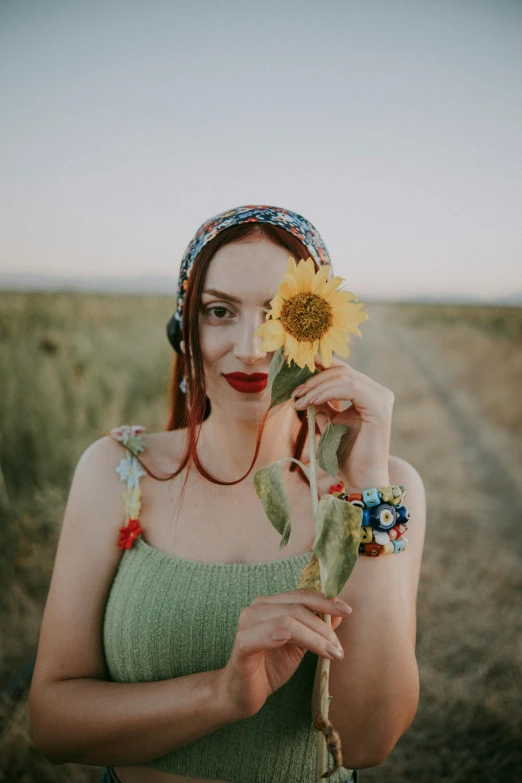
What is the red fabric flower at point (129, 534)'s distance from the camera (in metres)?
1.83

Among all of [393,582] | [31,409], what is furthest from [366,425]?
[31,409]

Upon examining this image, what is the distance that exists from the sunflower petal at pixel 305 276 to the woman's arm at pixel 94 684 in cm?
97

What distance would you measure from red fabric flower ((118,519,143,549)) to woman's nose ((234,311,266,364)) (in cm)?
66

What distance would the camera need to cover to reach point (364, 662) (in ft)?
5.12

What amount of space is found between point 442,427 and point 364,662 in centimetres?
982

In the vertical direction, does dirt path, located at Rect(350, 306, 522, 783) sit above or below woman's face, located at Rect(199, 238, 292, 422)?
below

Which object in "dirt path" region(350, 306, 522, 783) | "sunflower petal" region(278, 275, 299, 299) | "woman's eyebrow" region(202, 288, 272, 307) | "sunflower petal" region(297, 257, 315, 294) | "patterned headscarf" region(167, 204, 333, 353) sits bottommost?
"dirt path" region(350, 306, 522, 783)

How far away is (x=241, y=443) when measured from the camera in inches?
79.7

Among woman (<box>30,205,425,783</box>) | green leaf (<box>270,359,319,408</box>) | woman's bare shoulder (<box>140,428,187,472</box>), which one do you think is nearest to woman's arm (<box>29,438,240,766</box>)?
woman (<box>30,205,425,783</box>)

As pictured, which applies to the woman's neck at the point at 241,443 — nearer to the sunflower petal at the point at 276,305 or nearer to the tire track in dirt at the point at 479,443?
the sunflower petal at the point at 276,305

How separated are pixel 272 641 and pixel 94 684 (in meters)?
0.79

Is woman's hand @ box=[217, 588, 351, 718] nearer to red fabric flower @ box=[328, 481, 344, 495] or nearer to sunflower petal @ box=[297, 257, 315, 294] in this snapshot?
red fabric flower @ box=[328, 481, 344, 495]

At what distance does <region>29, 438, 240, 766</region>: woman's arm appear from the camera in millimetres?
1506

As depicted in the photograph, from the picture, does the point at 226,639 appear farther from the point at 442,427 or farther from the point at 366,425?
the point at 442,427
